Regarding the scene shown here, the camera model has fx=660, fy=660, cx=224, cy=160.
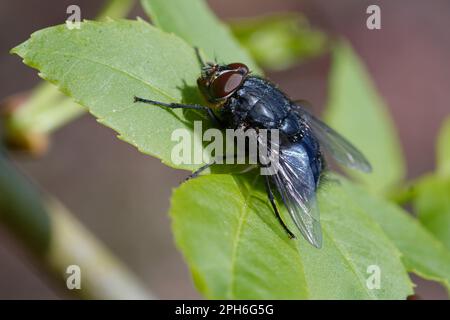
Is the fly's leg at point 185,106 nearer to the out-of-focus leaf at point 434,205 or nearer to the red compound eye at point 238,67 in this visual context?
the red compound eye at point 238,67

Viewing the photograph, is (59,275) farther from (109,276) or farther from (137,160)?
(137,160)

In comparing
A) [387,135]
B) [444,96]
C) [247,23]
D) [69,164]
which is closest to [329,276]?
[387,135]

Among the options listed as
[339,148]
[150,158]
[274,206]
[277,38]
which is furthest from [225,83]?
[150,158]

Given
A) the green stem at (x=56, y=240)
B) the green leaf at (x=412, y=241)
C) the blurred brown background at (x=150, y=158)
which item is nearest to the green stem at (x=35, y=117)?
the green stem at (x=56, y=240)

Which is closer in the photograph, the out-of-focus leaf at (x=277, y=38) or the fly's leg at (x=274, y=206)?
the fly's leg at (x=274, y=206)

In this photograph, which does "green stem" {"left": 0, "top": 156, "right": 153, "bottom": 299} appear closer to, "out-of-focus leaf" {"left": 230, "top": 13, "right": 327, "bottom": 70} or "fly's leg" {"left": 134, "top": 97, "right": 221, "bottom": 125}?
"fly's leg" {"left": 134, "top": 97, "right": 221, "bottom": 125}

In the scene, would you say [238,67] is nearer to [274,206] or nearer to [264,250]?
[274,206]
